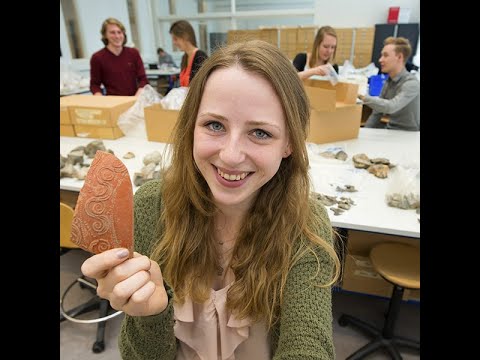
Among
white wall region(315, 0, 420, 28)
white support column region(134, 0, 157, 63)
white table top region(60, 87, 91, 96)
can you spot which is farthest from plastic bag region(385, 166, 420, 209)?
white support column region(134, 0, 157, 63)

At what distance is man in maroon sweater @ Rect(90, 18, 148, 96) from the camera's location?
10.7 feet

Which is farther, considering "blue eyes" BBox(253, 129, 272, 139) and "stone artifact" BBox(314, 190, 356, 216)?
"stone artifact" BBox(314, 190, 356, 216)

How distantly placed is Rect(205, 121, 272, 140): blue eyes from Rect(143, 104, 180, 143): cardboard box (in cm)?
162

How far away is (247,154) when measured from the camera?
785mm

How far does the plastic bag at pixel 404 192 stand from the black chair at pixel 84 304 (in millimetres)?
1622

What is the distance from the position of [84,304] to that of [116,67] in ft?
8.13

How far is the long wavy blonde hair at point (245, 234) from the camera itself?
923mm

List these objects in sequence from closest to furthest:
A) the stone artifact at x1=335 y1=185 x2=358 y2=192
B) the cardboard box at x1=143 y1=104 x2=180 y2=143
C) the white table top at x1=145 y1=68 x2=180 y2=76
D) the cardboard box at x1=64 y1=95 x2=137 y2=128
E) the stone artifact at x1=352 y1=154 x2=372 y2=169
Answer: the stone artifact at x1=335 y1=185 x2=358 y2=192, the stone artifact at x1=352 y1=154 x2=372 y2=169, the cardboard box at x1=143 y1=104 x2=180 y2=143, the cardboard box at x1=64 y1=95 x2=137 y2=128, the white table top at x1=145 y1=68 x2=180 y2=76

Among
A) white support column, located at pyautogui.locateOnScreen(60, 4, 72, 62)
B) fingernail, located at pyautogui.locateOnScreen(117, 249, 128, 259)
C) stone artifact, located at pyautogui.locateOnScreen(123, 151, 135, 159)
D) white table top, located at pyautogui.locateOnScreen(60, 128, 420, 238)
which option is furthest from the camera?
white support column, located at pyautogui.locateOnScreen(60, 4, 72, 62)

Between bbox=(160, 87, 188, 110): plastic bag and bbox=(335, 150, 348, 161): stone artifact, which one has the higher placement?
bbox=(160, 87, 188, 110): plastic bag

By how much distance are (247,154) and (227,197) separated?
133 millimetres

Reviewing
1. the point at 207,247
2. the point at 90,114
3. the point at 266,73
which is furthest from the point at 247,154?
the point at 90,114

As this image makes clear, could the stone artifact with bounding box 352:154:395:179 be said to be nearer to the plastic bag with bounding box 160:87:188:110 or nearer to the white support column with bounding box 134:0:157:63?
the plastic bag with bounding box 160:87:188:110
